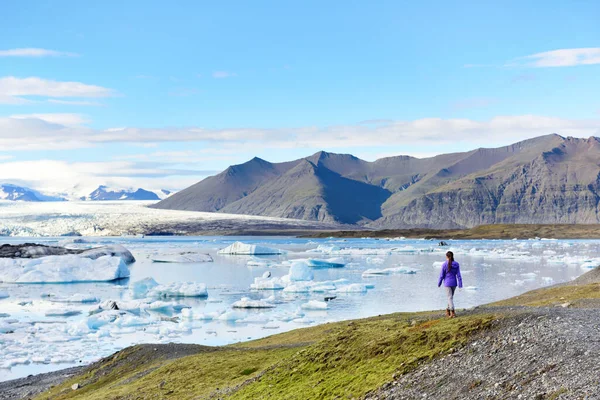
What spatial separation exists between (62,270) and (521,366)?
2004 inches

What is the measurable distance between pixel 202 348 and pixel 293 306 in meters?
15.7

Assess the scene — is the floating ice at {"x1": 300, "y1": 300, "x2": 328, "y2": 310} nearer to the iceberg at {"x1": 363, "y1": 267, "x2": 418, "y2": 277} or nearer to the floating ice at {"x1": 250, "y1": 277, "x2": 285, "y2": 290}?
the floating ice at {"x1": 250, "y1": 277, "x2": 285, "y2": 290}

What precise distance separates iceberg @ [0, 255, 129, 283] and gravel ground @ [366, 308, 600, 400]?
158 ft

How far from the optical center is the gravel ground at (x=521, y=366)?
30.0 feet

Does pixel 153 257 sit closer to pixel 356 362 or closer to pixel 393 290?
pixel 393 290

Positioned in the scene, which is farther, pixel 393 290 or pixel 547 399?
pixel 393 290

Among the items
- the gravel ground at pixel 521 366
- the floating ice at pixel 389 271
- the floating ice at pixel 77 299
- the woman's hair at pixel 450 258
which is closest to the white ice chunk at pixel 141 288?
the floating ice at pixel 77 299

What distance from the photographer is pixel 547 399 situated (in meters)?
8.77

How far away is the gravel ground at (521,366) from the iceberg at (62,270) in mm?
48063

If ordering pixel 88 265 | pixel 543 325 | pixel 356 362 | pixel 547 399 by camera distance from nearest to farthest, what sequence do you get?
pixel 547 399
pixel 543 325
pixel 356 362
pixel 88 265

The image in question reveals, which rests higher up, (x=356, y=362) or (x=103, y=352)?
(x=356, y=362)

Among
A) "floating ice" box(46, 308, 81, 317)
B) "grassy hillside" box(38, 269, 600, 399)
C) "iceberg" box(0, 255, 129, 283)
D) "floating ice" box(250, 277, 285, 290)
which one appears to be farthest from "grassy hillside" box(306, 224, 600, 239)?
"grassy hillside" box(38, 269, 600, 399)

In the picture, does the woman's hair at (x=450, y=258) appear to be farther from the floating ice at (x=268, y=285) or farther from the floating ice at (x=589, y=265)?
the floating ice at (x=589, y=265)

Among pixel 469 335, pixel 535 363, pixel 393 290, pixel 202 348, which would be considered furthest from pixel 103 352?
pixel 393 290
